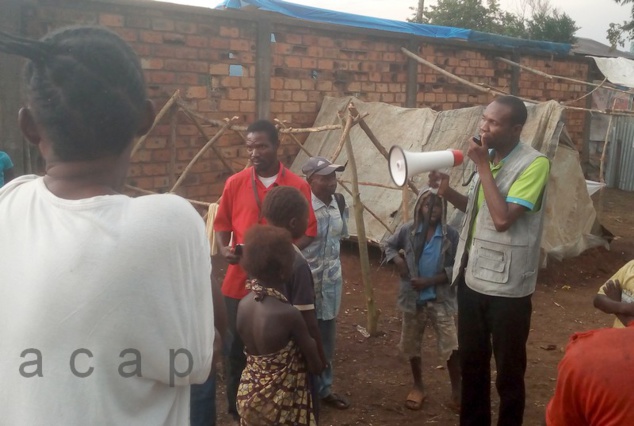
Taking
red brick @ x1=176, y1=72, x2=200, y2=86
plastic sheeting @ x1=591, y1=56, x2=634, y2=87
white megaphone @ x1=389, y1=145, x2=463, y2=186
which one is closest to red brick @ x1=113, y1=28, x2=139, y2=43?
red brick @ x1=176, y1=72, x2=200, y2=86

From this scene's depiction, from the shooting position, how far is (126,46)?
1.20 m

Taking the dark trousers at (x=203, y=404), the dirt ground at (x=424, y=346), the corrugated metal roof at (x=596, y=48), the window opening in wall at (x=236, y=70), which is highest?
the corrugated metal roof at (x=596, y=48)

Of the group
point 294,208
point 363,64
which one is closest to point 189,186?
point 363,64

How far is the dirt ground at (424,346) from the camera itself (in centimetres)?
412

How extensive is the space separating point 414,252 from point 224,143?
337cm

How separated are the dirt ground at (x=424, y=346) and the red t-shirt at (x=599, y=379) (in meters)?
2.58

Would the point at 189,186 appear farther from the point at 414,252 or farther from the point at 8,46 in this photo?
the point at 8,46

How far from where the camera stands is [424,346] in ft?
17.0

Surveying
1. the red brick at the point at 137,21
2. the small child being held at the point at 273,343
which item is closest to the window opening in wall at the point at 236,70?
the red brick at the point at 137,21

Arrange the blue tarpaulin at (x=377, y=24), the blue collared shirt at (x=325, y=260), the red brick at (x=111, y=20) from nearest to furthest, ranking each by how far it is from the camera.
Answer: the blue collared shirt at (x=325, y=260), the red brick at (x=111, y=20), the blue tarpaulin at (x=377, y=24)

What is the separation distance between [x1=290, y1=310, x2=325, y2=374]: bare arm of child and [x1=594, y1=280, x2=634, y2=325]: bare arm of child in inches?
48.4

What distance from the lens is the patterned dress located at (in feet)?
8.62

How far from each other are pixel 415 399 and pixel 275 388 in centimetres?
181

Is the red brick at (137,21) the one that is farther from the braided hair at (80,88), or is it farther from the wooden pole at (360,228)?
the braided hair at (80,88)
